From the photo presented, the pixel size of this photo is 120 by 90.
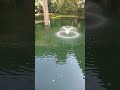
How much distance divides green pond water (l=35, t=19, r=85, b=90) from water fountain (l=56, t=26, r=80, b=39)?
0.98 feet

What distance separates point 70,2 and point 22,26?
8.61m

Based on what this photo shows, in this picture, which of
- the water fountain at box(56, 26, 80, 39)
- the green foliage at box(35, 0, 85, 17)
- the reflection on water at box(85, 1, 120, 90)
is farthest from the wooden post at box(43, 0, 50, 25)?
the reflection on water at box(85, 1, 120, 90)

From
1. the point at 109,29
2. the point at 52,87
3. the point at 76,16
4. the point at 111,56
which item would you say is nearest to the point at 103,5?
the point at 76,16

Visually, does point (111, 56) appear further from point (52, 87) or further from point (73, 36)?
point (73, 36)

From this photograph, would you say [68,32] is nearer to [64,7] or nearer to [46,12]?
[46,12]

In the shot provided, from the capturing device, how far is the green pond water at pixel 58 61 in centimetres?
1049

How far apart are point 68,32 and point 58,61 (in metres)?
6.73

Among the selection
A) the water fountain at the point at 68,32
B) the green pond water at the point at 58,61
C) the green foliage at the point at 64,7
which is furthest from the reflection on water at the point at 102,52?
the green foliage at the point at 64,7

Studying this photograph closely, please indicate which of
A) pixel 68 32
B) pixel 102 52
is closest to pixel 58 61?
pixel 102 52

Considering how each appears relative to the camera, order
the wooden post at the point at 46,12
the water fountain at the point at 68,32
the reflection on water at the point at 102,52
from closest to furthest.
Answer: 1. the reflection on water at the point at 102,52
2. the water fountain at the point at 68,32
3. the wooden post at the point at 46,12

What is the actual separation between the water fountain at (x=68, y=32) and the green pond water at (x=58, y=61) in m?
0.30

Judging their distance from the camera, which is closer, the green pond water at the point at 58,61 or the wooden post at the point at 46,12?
the green pond water at the point at 58,61

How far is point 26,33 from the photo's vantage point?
52.6 feet

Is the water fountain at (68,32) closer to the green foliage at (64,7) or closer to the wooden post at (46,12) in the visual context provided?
the wooden post at (46,12)
